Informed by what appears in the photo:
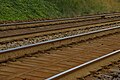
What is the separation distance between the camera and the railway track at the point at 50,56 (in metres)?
8.60

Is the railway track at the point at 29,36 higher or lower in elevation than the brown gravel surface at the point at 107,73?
higher

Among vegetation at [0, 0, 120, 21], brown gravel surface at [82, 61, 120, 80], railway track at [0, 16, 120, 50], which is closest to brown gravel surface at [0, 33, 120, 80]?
brown gravel surface at [82, 61, 120, 80]

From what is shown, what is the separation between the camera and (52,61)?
Result: 1012cm

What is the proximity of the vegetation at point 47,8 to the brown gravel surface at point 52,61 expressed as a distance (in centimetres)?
1039

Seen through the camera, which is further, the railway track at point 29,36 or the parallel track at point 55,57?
the railway track at point 29,36

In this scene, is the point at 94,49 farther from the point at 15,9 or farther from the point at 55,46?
the point at 15,9

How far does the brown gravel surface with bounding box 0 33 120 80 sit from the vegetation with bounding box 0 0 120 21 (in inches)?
409

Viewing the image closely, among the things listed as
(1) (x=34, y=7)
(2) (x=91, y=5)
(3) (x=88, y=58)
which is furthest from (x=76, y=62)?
(2) (x=91, y=5)

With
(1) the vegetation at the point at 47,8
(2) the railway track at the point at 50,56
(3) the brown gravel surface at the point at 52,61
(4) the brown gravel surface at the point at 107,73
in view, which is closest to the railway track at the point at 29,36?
(2) the railway track at the point at 50,56

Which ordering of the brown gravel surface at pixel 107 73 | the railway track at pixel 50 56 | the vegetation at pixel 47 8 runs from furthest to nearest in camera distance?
1. the vegetation at pixel 47 8
2. the brown gravel surface at pixel 107 73
3. the railway track at pixel 50 56

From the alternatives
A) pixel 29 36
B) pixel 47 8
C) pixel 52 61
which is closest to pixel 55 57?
pixel 52 61

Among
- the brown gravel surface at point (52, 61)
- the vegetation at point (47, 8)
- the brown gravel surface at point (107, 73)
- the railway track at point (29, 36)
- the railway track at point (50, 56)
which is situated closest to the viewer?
the brown gravel surface at point (52, 61)

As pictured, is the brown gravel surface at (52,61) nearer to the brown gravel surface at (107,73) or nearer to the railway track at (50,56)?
the railway track at (50,56)

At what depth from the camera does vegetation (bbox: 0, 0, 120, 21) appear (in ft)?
79.0
